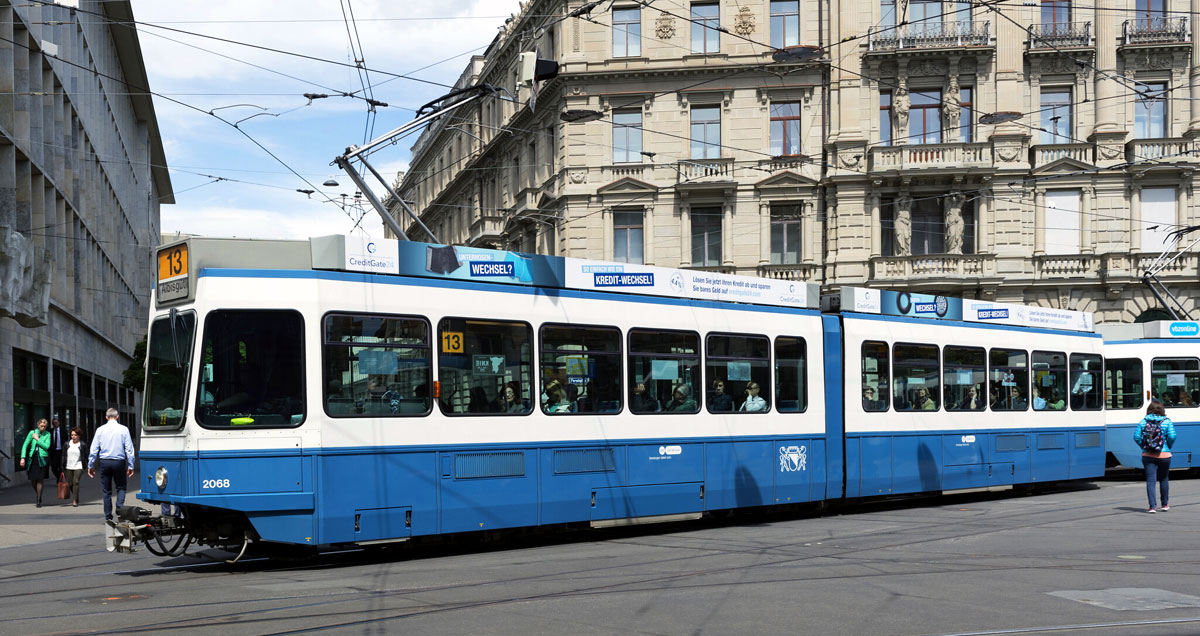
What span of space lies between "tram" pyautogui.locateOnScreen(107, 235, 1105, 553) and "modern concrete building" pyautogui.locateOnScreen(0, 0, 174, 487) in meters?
10.3

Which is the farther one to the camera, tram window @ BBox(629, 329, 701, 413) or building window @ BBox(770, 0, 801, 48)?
building window @ BBox(770, 0, 801, 48)

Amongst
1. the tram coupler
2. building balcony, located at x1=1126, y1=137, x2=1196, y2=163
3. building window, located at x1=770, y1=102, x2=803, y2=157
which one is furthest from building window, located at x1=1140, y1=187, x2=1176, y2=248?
the tram coupler

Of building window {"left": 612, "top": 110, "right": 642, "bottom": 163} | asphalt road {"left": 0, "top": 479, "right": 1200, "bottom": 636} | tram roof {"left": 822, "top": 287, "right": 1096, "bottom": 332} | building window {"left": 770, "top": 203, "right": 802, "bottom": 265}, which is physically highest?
building window {"left": 612, "top": 110, "right": 642, "bottom": 163}

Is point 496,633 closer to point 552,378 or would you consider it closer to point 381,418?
point 381,418

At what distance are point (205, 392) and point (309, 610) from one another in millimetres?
2886

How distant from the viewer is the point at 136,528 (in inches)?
419

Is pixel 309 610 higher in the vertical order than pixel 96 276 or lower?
lower

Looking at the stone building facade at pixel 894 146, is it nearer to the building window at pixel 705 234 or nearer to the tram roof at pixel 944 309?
the building window at pixel 705 234

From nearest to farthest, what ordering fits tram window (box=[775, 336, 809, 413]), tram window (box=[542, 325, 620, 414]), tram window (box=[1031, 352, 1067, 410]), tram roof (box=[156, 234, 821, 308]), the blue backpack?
tram roof (box=[156, 234, 821, 308]) < tram window (box=[542, 325, 620, 414]) < tram window (box=[775, 336, 809, 413]) < the blue backpack < tram window (box=[1031, 352, 1067, 410])

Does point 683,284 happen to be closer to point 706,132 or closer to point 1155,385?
point 1155,385

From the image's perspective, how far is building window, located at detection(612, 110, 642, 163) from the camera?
39656 mm

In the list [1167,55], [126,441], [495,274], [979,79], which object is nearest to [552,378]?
[495,274]

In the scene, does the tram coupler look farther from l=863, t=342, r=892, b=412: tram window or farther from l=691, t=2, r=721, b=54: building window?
l=691, t=2, r=721, b=54: building window

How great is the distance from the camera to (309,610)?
27.5 feet
